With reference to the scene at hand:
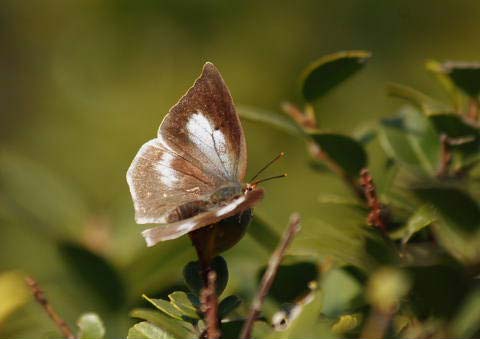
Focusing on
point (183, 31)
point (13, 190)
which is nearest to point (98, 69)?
point (183, 31)

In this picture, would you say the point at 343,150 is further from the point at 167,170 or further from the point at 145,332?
the point at 145,332

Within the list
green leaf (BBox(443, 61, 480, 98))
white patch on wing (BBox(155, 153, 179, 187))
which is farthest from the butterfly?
green leaf (BBox(443, 61, 480, 98))

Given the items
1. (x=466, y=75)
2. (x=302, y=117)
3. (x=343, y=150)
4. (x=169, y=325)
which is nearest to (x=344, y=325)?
(x=169, y=325)

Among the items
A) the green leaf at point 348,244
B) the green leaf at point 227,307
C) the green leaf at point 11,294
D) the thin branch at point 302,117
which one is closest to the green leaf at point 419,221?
the green leaf at point 348,244

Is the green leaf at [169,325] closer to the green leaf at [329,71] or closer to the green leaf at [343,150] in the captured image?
the green leaf at [343,150]

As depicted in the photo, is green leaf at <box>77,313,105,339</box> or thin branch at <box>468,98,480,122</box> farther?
thin branch at <box>468,98,480,122</box>

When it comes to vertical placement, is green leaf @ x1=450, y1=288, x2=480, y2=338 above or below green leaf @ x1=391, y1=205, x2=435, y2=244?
below

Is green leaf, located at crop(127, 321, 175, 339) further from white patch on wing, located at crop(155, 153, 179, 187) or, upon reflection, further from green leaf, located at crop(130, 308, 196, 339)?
white patch on wing, located at crop(155, 153, 179, 187)
